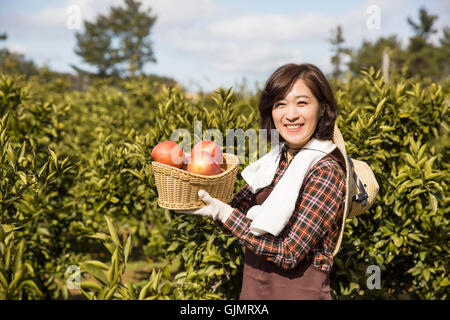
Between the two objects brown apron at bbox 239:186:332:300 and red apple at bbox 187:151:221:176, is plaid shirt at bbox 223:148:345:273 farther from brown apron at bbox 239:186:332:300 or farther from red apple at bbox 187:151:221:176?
red apple at bbox 187:151:221:176

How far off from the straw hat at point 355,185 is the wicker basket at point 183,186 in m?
0.53

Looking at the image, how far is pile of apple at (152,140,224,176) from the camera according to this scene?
1.75 m

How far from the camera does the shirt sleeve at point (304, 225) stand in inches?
58.3

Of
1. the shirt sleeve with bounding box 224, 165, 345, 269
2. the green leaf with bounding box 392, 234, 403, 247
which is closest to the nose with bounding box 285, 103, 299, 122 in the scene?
the shirt sleeve with bounding box 224, 165, 345, 269

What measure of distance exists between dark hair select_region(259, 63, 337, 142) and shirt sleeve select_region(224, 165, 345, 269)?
0.84 feet

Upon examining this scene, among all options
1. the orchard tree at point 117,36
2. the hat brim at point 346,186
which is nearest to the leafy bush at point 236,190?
the hat brim at point 346,186

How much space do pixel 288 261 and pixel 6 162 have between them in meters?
1.64

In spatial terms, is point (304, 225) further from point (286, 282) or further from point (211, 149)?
point (211, 149)

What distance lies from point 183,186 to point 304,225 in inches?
21.1

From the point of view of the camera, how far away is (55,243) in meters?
3.75

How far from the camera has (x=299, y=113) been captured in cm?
168

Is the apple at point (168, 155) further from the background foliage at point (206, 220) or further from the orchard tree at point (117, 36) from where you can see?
the orchard tree at point (117, 36)
